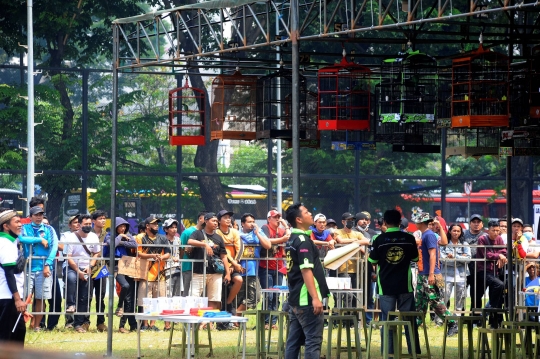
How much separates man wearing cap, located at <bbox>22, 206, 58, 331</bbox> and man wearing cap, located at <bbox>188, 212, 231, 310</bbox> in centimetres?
221

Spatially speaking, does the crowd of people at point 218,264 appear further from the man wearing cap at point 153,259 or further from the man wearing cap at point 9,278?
the man wearing cap at point 9,278

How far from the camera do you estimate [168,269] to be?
17.9 m

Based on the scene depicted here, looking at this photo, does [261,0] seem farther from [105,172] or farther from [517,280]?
[105,172]

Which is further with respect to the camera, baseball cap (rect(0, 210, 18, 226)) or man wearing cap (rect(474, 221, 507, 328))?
man wearing cap (rect(474, 221, 507, 328))

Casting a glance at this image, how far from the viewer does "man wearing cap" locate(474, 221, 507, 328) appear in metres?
18.2

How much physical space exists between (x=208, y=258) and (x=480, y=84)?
5.40 metres

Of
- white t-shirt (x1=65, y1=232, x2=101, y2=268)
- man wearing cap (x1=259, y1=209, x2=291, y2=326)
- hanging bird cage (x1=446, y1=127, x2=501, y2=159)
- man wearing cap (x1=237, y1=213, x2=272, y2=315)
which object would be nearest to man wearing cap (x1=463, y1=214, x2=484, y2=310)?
hanging bird cage (x1=446, y1=127, x2=501, y2=159)

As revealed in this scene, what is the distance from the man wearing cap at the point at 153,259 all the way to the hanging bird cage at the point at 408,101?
13.6 feet

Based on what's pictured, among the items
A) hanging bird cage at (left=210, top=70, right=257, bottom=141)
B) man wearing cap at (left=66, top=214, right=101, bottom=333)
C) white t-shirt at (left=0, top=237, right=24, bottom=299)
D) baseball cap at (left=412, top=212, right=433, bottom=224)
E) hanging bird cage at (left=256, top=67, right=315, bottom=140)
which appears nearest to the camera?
white t-shirt at (left=0, top=237, right=24, bottom=299)

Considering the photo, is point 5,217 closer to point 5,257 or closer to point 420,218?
point 5,257

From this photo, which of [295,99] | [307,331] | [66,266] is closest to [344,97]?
[295,99]

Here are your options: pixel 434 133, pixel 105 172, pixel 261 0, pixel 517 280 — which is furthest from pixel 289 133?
pixel 105 172

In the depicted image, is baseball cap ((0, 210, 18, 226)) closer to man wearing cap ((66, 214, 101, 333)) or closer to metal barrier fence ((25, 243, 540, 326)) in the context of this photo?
metal barrier fence ((25, 243, 540, 326))

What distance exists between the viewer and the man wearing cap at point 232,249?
1761 cm
